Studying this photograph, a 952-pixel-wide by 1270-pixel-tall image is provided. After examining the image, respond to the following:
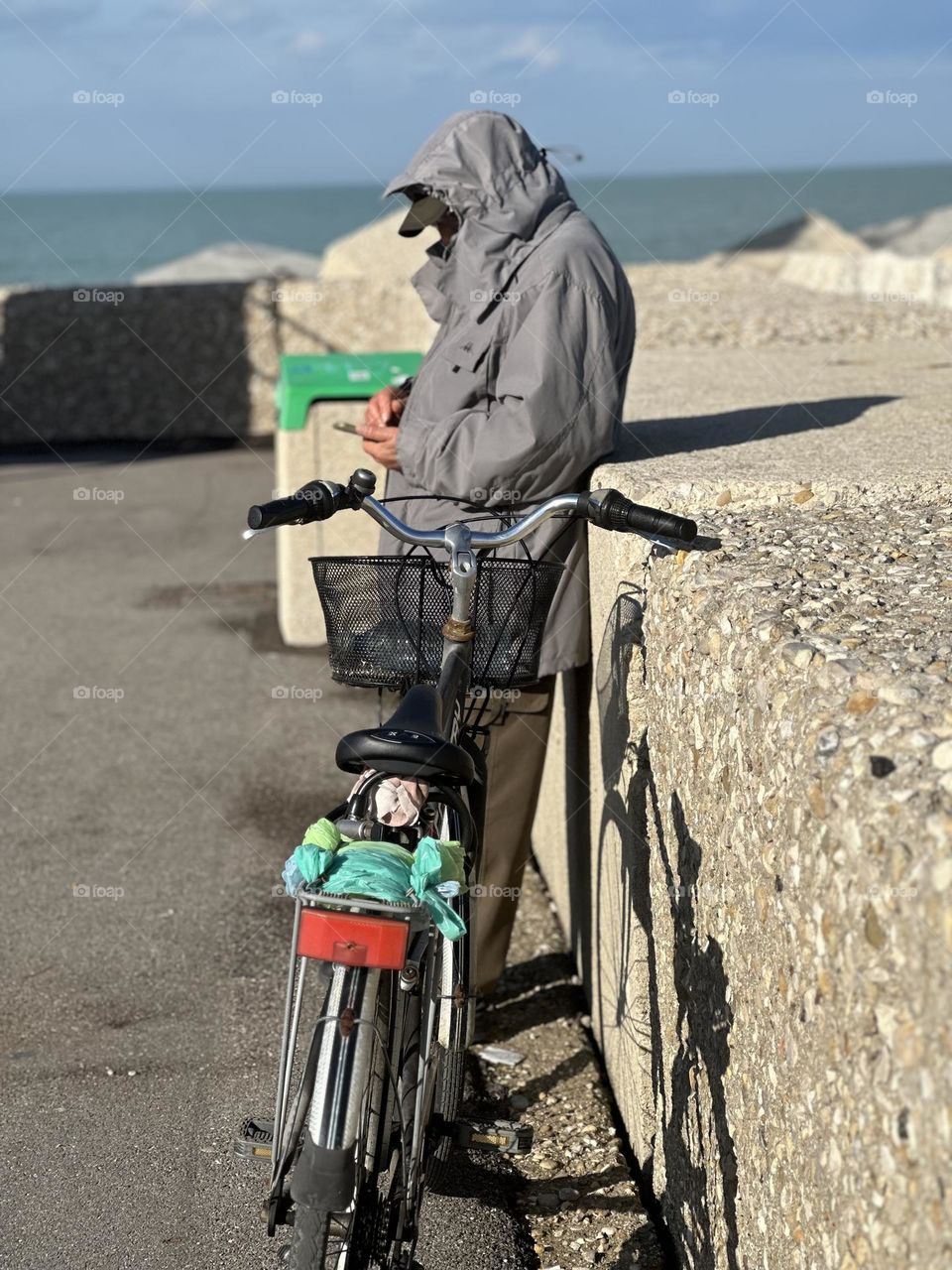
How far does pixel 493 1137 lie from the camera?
3039mm

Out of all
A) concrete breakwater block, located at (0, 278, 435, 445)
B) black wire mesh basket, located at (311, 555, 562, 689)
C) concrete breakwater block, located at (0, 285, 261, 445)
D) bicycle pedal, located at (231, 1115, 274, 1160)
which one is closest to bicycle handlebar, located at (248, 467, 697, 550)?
black wire mesh basket, located at (311, 555, 562, 689)

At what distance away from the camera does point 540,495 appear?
3.71 metres

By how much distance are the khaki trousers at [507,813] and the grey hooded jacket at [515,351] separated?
0.58 feet

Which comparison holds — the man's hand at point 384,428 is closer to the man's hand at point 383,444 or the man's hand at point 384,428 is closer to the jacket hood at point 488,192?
the man's hand at point 383,444

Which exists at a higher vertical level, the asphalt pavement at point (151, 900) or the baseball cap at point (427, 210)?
the baseball cap at point (427, 210)

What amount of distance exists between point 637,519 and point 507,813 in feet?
5.16

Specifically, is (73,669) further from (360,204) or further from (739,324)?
(360,204)

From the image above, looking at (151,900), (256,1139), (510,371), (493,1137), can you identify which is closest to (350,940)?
(256,1139)

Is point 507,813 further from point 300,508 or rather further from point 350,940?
point 350,940

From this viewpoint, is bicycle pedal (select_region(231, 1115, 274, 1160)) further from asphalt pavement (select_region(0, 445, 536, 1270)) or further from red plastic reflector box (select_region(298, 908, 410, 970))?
red plastic reflector box (select_region(298, 908, 410, 970))

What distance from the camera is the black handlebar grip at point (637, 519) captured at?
2.68 meters

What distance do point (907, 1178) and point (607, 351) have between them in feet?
7.77

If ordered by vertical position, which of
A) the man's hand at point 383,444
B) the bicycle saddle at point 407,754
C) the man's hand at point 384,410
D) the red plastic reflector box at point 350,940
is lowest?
the red plastic reflector box at point 350,940

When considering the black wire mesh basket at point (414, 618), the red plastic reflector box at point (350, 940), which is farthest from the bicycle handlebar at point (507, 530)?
the red plastic reflector box at point (350, 940)
